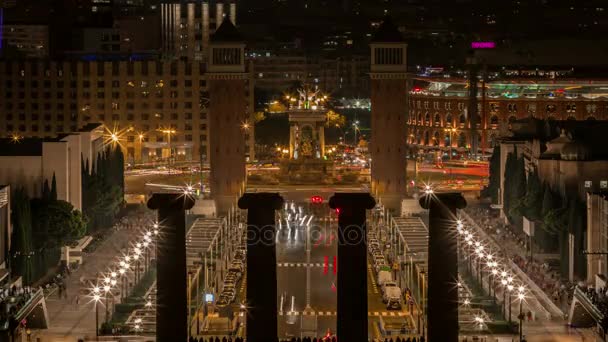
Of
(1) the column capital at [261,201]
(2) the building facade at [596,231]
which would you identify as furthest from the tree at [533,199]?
(1) the column capital at [261,201]

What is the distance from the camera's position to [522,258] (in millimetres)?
68375

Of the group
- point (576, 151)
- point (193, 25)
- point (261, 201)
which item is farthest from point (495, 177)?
point (193, 25)

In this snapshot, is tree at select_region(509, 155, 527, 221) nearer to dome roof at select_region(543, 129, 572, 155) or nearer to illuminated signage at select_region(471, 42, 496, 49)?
dome roof at select_region(543, 129, 572, 155)

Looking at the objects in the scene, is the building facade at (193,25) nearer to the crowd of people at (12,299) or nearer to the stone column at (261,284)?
the crowd of people at (12,299)

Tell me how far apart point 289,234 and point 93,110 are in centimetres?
4270

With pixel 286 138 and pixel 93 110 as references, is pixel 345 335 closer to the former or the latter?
pixel 93 110

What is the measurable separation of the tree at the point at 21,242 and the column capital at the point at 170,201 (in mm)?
26532

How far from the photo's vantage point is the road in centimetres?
5359

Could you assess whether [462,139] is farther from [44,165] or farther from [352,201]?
[352,201]

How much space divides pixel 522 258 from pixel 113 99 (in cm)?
5643

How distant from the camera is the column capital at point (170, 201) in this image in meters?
33.7

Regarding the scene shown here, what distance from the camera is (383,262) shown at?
66.4m

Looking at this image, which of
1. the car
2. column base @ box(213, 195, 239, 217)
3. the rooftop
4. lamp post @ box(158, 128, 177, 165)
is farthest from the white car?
→ lamp post @ box(158, 128, 177, 165)

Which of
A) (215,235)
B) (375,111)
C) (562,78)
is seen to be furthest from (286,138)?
(215,235)
